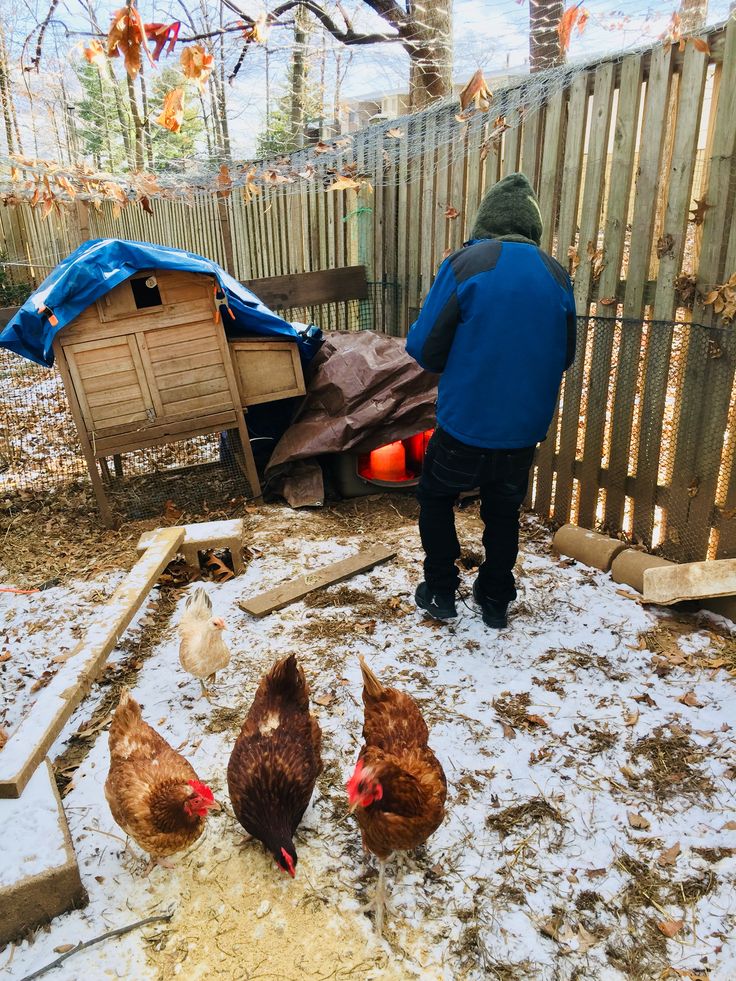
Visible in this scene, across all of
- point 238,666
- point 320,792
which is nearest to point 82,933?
point 320,792

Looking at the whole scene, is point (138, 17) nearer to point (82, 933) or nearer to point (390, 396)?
point (82, 933)

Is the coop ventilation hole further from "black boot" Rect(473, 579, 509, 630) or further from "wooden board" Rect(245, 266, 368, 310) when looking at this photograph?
"black boot" Rect(473, 579, 509, 630)

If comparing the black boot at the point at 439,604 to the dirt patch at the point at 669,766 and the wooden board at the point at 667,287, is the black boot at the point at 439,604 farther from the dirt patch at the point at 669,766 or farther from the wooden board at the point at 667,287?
the wooden board at the point at 667,287

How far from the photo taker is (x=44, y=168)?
594 cm

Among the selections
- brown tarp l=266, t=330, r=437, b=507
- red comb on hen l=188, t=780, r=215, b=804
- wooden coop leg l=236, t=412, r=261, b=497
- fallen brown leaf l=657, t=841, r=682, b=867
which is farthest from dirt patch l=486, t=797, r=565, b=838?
wooden coop leg l=236, t=412, r=261, b=497

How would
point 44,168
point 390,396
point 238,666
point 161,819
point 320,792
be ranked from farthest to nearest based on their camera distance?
point 44,168 → point 390,396 → point 238,666 → point 320,792 → point 161,819

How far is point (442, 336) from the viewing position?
9.13 ft

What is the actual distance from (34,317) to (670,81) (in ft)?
13.5

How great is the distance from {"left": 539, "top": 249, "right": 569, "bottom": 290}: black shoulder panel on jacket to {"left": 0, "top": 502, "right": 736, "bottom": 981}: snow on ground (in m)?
1.76

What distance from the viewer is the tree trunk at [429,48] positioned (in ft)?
13.0

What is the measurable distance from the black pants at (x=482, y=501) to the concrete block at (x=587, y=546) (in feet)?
2.63

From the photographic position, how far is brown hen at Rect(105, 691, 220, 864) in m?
2.01

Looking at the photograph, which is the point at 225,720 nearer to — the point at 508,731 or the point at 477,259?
the point at 508,731

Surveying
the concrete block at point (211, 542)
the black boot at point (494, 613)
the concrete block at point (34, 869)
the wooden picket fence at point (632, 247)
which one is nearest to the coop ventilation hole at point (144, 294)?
the concrete block at point (211, 542)
